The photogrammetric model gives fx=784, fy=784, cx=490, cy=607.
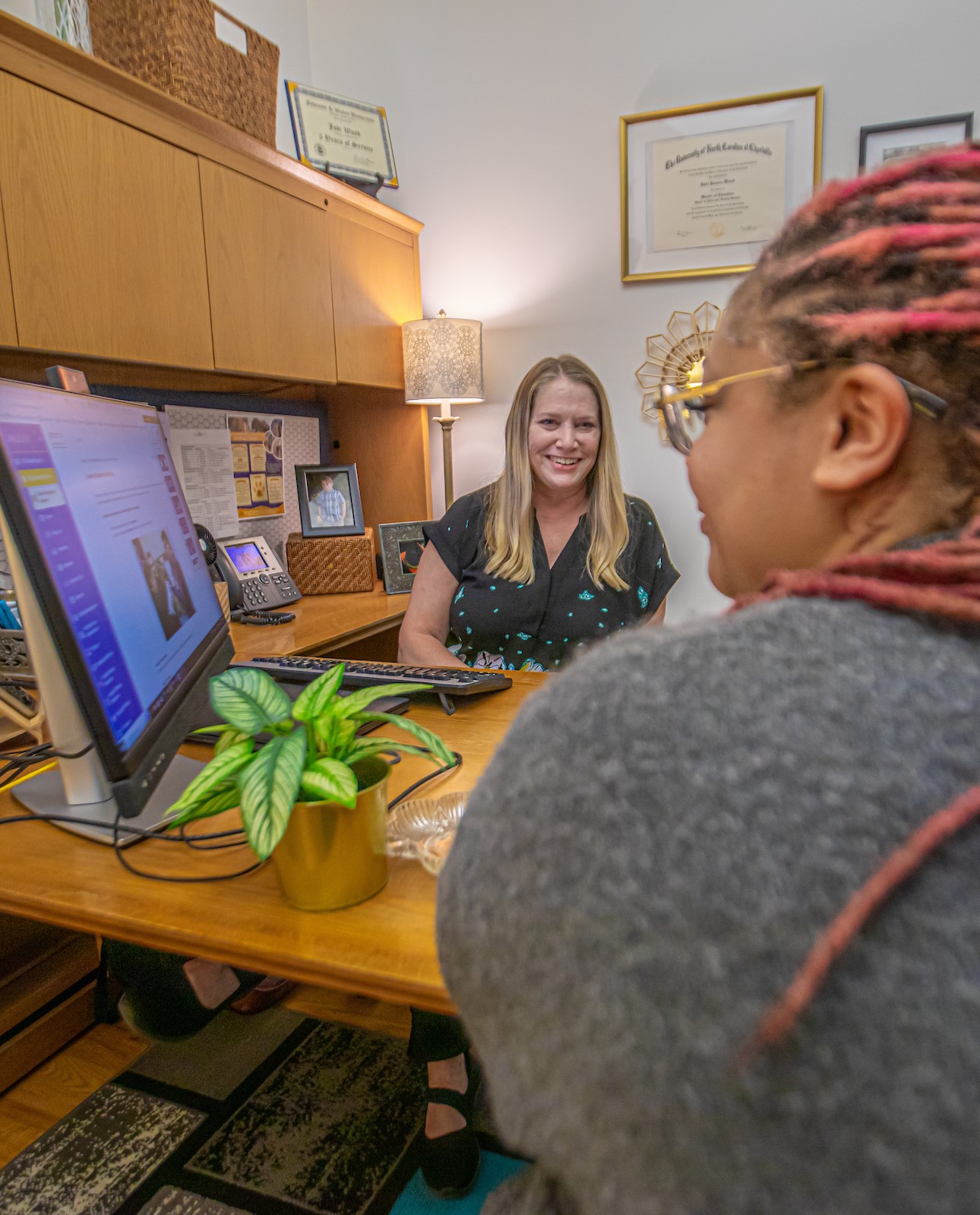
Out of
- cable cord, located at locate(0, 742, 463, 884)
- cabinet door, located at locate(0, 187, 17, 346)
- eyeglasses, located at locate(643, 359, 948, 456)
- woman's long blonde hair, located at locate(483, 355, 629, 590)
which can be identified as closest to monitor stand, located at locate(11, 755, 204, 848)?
cable cord, located at locate(0, 742, 463, 884)

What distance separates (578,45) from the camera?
8.07ft

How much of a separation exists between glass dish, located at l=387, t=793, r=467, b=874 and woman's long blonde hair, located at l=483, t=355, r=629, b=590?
Result: 3.91ft

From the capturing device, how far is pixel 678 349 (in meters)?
2.56

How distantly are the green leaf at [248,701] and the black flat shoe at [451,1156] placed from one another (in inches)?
29.9

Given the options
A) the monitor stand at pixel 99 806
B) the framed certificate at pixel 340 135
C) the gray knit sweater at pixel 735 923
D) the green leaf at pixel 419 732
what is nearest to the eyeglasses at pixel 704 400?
the gray knit sweater at pixel 735 923

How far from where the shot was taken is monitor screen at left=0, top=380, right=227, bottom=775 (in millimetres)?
649

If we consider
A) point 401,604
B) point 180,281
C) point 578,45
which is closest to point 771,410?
point 180,281

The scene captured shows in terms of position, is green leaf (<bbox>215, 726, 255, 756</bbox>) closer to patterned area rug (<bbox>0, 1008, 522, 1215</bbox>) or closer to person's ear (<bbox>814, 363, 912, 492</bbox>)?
person's ear (<bbox>814, 363, 912, 492</bbox>)

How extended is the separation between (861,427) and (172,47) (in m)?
1.88

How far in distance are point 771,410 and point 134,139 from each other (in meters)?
1.65

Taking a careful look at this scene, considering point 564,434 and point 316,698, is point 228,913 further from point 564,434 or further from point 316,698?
point 564,434

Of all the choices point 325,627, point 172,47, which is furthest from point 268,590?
point 172,47

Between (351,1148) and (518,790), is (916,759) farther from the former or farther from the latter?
(351,1148)

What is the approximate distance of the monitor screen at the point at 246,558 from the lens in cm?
224
